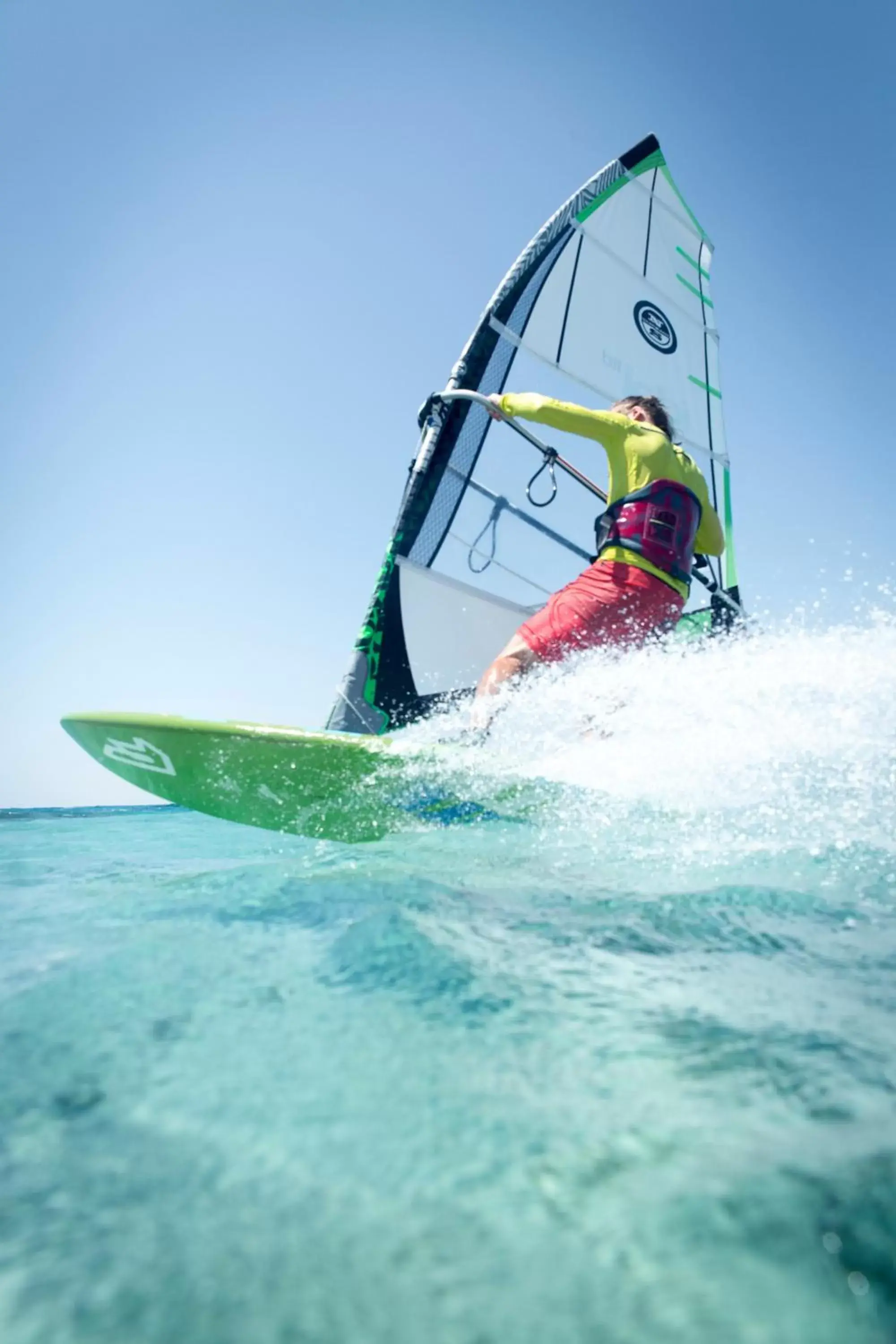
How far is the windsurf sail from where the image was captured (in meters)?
5.10

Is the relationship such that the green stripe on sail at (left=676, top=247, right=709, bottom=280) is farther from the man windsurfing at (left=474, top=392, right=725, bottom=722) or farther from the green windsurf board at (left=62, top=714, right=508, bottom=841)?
the green windsurf board at (left=62, top=714, right=508, bottom=841)

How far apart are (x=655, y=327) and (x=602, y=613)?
450 cm

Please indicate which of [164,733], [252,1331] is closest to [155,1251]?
[252,1331]

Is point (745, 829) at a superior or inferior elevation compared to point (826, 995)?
superior

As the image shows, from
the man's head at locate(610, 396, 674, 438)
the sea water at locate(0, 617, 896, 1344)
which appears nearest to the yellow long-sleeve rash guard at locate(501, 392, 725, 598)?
the man's head at locate(610, 396, 674, 438)

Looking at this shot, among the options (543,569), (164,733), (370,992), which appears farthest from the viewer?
(543,569)

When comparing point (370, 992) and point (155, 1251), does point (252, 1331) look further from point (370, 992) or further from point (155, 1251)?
point (370, 992)

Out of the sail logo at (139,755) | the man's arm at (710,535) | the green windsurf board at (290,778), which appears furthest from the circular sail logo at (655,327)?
the sail logo at (139,755)

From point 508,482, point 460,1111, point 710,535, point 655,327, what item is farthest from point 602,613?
point 655,327

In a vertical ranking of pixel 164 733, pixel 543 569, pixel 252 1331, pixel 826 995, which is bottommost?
pixel 252 1331

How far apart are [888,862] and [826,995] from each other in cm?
137

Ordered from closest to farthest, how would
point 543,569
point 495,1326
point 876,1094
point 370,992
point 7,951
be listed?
point 495,1326 → point 876,1094 → point 370,992 → point 7,951 → point 543,569

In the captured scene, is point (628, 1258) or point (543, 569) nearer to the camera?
point (628, 1258)

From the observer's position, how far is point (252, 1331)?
0.61 metres
